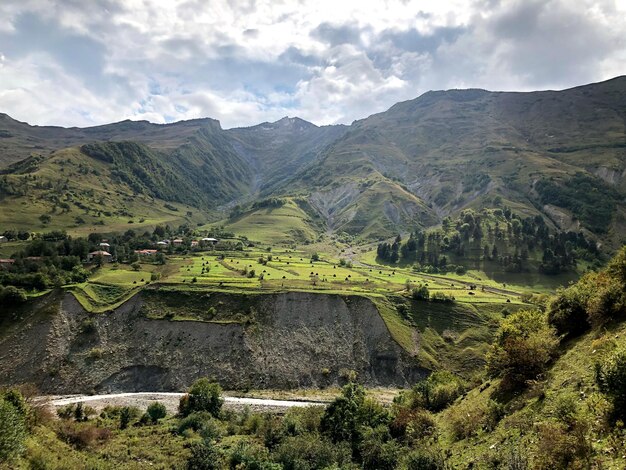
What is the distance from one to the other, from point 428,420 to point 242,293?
2417 inches

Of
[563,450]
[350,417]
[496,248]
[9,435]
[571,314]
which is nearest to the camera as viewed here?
[563,450]

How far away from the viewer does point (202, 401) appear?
Answer: 6184 centimetres

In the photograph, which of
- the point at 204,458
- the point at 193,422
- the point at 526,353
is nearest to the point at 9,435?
the point at 204,458

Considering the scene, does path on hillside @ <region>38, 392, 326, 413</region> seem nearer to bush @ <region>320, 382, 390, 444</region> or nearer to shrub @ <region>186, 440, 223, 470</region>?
bush @ <region>320, 382, 390, 444</region>

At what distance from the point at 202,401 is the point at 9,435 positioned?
32780 millimetres

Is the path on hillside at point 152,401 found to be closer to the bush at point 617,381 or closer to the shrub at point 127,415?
the shrub at point 127,415

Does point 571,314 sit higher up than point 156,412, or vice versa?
point 571,314

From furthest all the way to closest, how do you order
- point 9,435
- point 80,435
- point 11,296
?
point 11,296 → point 80,435 → point 9,435

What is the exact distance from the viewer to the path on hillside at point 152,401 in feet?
221

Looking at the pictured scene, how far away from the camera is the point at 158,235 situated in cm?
18862

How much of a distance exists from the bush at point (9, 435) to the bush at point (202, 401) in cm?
2943

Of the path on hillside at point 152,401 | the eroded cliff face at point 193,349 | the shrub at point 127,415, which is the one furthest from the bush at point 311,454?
the eroded cliff face at point 193,349

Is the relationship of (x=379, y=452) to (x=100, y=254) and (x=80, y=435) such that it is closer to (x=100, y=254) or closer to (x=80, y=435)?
(x=80, y=435)

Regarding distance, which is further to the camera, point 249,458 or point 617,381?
point 249,458
